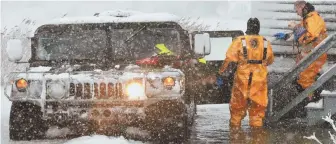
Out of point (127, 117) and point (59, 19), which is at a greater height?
point (59, 19)

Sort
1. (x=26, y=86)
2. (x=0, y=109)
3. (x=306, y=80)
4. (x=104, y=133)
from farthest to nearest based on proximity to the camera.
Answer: (x=0, y=109) < (x=306, y=80) < (x=104, y=133) < (x=26, y=86)

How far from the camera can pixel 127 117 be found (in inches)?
277

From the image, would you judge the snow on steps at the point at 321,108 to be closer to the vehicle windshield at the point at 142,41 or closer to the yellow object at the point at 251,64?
the yellow object at the point at 251,64

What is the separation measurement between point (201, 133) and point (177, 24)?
60.5 inches

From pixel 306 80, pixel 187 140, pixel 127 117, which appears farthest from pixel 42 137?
pixel 306 80

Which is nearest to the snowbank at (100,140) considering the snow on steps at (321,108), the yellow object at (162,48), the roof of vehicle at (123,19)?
the yellow object at (162,48)

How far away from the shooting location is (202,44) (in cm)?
755

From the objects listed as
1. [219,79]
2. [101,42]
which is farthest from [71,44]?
[219,79]

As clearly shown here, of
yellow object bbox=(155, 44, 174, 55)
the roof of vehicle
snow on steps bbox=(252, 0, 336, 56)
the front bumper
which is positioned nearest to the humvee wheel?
the front bumper

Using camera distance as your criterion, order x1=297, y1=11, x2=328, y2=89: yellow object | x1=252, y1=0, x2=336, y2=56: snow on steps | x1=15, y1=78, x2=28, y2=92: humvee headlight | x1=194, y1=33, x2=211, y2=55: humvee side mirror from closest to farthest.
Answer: x1=15, y1=78, x2=28, y2=92: humvee headlight
x1=194, y1=33, x2=211, y2=55: humvee side mirror
x1=297, y1=11, x2=328, y2=89: yellow object
x1=252, y1=0, x2=336, y2=56: snow on steps

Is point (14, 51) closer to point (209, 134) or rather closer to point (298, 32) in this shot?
point (209, 134)

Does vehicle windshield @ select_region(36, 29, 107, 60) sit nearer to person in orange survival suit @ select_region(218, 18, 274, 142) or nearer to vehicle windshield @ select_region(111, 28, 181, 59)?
vehicle windshield @ select_region(111, 28, 181, 59)

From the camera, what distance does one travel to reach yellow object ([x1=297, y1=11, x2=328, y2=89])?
355 inches

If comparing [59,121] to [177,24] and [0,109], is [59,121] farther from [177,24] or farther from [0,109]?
[0,109]
